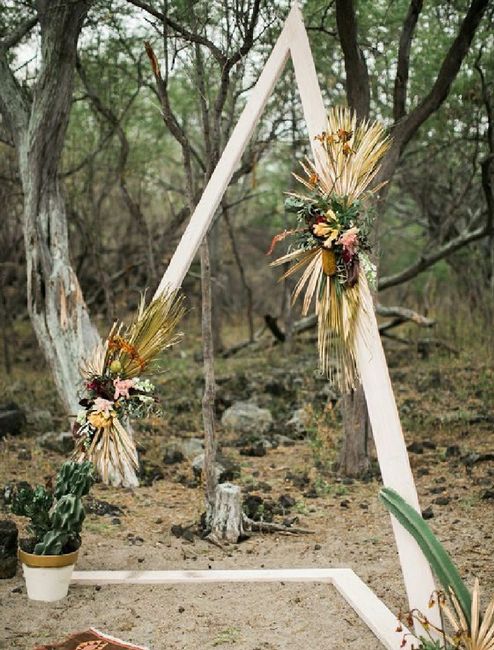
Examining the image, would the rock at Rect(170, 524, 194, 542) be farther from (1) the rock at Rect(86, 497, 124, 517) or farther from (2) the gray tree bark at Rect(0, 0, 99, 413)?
(2) the gray tree bark at Rect(0, 0, 99, 413)

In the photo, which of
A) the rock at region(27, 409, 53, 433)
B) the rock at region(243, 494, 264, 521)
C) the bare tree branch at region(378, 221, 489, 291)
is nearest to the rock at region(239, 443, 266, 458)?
the rock at region(243, 494, 264, 521)

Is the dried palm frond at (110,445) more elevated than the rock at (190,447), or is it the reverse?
the dried palm frond at (110,445)

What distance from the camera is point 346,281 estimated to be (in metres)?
4.15

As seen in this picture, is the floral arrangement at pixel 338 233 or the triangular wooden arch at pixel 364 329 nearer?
the triangular wooden arch at pixel 364 329

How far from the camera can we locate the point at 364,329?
414 cm

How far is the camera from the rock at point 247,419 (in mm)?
9344

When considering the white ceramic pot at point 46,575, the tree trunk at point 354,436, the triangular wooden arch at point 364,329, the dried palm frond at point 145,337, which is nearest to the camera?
the triangular wooden arch at point 364,329

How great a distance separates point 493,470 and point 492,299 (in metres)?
5.76

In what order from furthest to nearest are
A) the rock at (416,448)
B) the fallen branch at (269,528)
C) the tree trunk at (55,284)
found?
the rock at (416,448) < the tree trunk at (55,284) < the fallen branch at (269,528)

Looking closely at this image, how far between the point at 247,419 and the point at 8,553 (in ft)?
14.3

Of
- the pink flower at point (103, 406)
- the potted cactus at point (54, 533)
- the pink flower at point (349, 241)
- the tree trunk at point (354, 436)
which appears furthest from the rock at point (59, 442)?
the pink flower at point (349, 241)

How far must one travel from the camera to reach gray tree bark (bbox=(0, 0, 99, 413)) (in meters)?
7.39

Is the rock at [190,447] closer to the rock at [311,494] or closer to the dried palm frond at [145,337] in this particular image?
the rock at [311,494]

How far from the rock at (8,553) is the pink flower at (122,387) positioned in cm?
134
